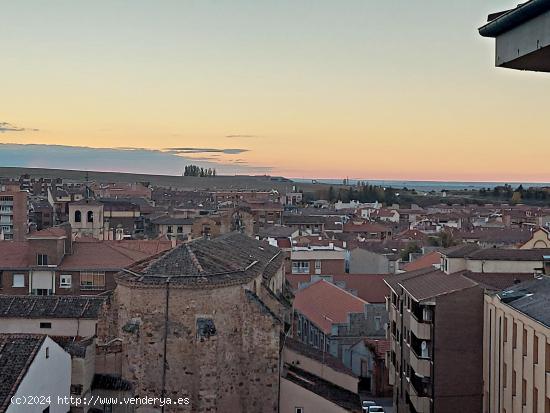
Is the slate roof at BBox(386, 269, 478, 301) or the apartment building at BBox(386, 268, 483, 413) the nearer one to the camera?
the apartment building at BBox(386, 268, 483, 413)

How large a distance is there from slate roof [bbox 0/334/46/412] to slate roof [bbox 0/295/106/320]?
11522mm

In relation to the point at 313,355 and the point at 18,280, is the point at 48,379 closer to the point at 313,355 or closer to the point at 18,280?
the point at 313,355

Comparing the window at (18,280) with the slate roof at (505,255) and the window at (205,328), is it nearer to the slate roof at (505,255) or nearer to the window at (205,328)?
the window at (205,328)

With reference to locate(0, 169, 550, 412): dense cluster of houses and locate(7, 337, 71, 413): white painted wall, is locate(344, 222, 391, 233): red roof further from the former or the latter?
locate(7, 337, 71, 413): white painted wall

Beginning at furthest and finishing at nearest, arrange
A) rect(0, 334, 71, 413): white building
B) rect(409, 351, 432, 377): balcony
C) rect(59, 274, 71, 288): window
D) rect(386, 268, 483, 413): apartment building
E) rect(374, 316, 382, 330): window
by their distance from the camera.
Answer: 1. rect(374, 316, 382, 330): window
2. rect(59, 274, 71, 288): window
3. rect(409, 351, 432, 377): balcony
4. rect(386, 268, 483, 413): apartment building
5. rect(0, 334, 71, 413): white building

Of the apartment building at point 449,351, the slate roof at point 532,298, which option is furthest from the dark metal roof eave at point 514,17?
the apartment building at point 449,351

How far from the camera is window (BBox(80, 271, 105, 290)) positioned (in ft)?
129

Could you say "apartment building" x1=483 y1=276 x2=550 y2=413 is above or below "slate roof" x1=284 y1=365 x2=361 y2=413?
above

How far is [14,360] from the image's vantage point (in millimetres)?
17953

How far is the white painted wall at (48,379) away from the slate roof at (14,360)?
131 millimetres

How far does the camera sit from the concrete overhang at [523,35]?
3549 millimetres

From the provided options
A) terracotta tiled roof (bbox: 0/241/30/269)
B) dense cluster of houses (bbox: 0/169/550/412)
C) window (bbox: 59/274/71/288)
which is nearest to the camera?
dense cluster of houses (bbox: 0/169/550/412)

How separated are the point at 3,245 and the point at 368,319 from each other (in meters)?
21.9

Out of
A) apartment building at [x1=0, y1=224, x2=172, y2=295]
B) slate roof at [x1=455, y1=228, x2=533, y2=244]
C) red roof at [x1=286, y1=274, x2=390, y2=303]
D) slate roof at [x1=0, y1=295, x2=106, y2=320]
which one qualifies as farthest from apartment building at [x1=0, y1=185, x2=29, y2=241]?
slate roof at [x1=0, y1=295, x2=106, y2=320]
